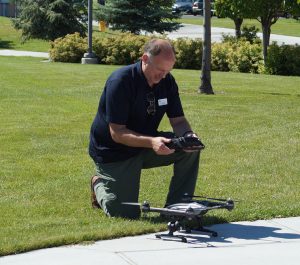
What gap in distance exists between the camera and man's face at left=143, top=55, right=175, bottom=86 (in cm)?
635

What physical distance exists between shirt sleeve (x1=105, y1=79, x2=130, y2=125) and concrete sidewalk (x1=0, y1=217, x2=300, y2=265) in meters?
→ 0.99

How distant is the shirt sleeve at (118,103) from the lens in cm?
650

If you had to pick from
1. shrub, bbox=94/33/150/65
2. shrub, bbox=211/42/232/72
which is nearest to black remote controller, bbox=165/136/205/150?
shrub, bbox=211/42/232/72

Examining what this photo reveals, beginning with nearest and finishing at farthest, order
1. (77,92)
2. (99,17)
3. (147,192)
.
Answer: (147,192) < (77,92) < (99,17)

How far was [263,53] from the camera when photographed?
25.0 metres

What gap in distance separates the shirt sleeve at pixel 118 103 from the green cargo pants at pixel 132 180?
394 millimetres

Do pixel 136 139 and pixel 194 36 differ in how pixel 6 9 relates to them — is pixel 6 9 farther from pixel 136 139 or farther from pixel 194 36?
pixel 136 139

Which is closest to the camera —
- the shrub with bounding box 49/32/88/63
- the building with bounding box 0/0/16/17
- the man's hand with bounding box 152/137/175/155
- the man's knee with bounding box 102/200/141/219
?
the man's hand with bounding box 152/137/175/155

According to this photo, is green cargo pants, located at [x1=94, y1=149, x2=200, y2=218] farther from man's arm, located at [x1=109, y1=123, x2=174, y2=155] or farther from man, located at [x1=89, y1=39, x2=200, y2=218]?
man's arm, located at [x1=109, y1=123, x2=174, y2=155]

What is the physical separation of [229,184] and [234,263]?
105 inches

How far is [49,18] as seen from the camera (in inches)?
1305

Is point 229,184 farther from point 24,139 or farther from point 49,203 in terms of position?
point 24,139

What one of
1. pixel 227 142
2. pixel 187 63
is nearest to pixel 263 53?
pixel 187 63

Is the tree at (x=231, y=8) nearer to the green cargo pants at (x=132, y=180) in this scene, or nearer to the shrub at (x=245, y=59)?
the shrub at (x=245, y=59)
